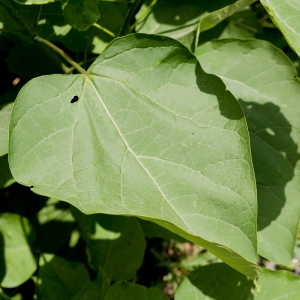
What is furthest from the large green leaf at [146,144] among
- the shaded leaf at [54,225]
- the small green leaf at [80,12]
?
the shaded leaf at [54,225]

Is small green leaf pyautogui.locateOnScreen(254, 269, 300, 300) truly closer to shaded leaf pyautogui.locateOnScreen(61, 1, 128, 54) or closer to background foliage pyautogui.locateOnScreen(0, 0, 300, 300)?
background foliage pyautogui.locateOnScreen(0, 0, 300, 300)

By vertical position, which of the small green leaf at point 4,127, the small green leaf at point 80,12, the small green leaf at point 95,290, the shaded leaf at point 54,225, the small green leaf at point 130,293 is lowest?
the shaded leaf at point 54,225

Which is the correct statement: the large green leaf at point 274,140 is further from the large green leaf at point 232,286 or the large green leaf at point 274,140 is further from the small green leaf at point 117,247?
the small green leaf at point 117,247

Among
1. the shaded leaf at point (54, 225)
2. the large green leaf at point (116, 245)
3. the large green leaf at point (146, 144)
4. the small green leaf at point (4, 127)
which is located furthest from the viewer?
the shaded leaf at point (54, 225)

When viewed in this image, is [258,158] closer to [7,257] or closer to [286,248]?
[286,248]

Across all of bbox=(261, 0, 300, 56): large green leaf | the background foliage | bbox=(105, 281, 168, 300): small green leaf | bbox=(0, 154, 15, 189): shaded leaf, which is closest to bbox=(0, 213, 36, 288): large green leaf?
the background foliage

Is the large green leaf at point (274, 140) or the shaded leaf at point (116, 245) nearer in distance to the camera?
the large green leaf at point (274, 140)

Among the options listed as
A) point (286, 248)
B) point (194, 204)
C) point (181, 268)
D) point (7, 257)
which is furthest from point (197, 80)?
point (181, 268)

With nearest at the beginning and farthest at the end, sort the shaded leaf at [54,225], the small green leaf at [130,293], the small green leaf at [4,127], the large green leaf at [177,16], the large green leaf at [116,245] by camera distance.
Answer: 1. the small green leaf at [4,127]
2. the small green leaf at [130,293]
3. the large green leaf at [177,16]
4. the large green leaf at [116,245]
5. the shaded leaf at [54,225]
